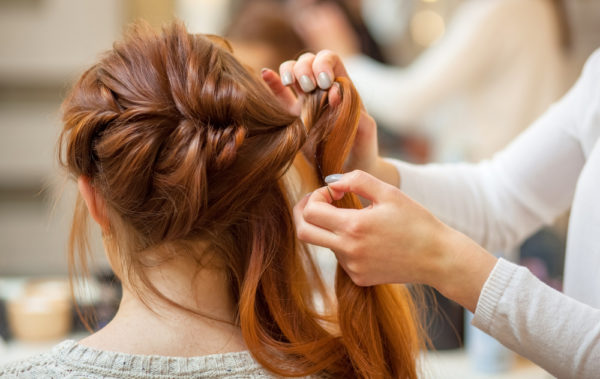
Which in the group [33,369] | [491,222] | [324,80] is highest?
[324,80]

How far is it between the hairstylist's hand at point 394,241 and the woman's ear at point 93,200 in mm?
260

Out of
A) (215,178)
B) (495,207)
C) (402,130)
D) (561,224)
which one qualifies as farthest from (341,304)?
(402,130)

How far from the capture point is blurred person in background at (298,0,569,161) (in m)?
1.68

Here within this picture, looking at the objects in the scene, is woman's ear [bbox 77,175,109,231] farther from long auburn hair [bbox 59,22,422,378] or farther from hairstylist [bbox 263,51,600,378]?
hairstylist [bbox 263,51,600,378]

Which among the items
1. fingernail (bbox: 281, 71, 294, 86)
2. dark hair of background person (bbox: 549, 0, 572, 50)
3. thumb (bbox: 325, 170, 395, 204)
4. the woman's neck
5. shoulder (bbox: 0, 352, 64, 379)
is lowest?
shoulder (bbox: 0, 352, 64, 379)

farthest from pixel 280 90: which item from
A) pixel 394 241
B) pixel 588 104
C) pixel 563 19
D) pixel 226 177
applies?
pixel 563 19

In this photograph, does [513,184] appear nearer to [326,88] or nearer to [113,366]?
[326,88]

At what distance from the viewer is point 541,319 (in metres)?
0.64

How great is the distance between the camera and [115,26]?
287 centimetres

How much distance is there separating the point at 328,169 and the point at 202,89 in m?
0.18

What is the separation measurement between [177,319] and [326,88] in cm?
33

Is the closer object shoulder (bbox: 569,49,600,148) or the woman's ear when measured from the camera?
the woman's ear

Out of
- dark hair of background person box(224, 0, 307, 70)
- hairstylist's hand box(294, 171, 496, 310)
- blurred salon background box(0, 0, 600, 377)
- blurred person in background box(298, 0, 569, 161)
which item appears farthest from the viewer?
dark hair of background person box(224, 0, 307, 70)

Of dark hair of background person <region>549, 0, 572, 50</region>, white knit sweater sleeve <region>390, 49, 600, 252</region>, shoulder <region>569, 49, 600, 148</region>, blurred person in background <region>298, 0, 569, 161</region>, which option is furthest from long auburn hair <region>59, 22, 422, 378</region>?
dark hair of background person <region>549, 0, 572, 50</region>
